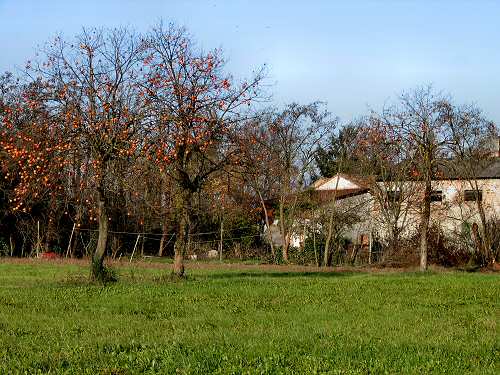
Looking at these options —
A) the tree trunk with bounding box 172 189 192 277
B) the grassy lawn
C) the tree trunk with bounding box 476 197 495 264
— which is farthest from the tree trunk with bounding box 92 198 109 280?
the tree trunk with bounding box 476 197 495 264

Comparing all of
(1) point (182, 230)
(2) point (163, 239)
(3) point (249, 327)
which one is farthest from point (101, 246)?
(2) point (163, 239)

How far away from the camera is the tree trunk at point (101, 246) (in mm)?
19880

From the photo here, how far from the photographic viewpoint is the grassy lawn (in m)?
8.32

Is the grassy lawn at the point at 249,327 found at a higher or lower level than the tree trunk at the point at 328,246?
lower

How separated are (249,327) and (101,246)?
9316mm

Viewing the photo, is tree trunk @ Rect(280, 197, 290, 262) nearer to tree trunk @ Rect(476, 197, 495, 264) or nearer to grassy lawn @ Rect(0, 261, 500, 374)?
tree trunk @ Rect(476, 197, 495, 264)

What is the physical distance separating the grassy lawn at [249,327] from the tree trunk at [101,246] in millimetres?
668

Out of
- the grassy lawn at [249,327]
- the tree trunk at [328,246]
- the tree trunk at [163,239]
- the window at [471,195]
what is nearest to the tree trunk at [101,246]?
the grassy lawn at [249,327]

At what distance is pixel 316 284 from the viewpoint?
66.4ft

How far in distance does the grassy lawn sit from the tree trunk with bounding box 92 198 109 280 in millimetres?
668

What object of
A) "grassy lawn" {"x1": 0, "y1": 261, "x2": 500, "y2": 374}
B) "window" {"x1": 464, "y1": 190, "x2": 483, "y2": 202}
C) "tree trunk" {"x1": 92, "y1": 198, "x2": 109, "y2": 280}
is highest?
"window" {"x1": 464, "y1": 190, "x2": 483, "y2": 202}

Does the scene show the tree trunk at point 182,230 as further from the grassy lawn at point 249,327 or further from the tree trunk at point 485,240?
the tree trunk at point 485,240

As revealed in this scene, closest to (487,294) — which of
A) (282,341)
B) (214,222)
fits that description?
(282,341)

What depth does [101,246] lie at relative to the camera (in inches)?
798
